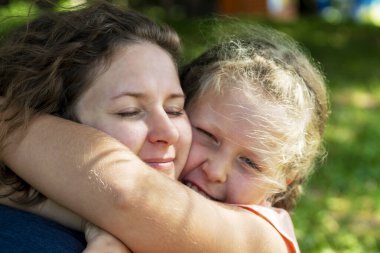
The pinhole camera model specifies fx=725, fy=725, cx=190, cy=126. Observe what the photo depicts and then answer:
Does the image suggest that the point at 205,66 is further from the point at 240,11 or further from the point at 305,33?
the point at 240,11

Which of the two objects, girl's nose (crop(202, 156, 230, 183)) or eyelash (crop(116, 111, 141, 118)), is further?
girl's nose (crop(202, 156, 230, 183))

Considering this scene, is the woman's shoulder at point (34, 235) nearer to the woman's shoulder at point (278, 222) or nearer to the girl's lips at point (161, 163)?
the girl's lips at point (161, 163)

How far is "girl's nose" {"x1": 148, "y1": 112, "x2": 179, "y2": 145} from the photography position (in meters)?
2.66

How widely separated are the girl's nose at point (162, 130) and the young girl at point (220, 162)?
23cm

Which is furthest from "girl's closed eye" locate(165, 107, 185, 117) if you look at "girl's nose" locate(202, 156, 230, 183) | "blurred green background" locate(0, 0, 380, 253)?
"blurred green background" locate(0, 0, 380, 253)

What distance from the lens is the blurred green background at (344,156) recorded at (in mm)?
5492

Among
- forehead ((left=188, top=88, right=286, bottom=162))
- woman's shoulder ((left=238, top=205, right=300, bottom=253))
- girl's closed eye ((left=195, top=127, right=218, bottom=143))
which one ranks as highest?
forehead ((left=188, top=88, right=286, bottom=162))

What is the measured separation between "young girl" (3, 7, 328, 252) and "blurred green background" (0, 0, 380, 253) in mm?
716

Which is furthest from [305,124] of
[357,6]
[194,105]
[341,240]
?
[357,6]

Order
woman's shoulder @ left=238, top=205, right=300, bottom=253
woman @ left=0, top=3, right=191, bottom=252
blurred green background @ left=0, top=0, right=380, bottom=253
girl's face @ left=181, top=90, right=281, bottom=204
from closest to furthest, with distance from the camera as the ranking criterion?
woman @ left=0, top=3, right=191, bottom=252, woman's shoulder @ left=238, top=205, right=300, bottom=253, girl's face @ left=181, top=90, right=281, bottom=204, blurred green background @ left=0, top=0, right=380, bottom=253

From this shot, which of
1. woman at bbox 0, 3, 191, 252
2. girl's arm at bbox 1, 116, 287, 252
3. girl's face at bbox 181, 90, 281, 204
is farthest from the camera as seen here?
girl's face at bbox 181, 90, 281, 204

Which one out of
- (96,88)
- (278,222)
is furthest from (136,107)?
(278,222)

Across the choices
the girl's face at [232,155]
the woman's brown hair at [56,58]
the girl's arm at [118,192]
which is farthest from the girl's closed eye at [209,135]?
the girl's arm at [118,192]

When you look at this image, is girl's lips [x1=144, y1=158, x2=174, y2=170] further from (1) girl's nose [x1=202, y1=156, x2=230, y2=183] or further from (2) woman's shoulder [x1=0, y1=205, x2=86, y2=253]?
(2) woman's shoulder [x1=0, y1=205, x2=86, y2=253]
